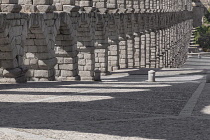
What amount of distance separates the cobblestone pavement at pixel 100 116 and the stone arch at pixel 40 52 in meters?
6.68

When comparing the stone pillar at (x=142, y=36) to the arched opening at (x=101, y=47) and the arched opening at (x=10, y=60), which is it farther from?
the arched opening at (x=10, y=60)

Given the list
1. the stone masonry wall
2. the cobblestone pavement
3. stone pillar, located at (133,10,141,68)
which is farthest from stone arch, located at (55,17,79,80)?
stone pillar, located at (133,10,141,68)

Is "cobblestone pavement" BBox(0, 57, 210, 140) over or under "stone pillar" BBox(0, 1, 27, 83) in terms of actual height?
under

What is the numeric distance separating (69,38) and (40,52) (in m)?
4.01

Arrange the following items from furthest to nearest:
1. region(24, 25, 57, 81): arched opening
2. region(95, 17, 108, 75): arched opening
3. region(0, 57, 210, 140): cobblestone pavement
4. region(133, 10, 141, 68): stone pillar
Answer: region(133, 10, 141, 68): stone pillar → region(95, 17, 108, 75): arched opening → region(24, 25, 57, 81): arched opening → region(0, 57, 210, 140): cobblestone pavement

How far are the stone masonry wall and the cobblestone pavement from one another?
3.78m

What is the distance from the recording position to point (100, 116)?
11320mm

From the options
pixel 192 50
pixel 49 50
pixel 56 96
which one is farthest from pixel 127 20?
pixel 192 50

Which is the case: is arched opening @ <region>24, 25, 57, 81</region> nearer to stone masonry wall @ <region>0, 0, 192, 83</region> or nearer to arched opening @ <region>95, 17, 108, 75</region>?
stone masonry wall @ <region>0, 0, 192, 83</region>

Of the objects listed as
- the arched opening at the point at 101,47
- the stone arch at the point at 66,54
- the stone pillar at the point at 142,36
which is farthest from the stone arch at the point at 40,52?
the stone pillar at the point at 142,36

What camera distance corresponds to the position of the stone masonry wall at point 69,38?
1941 cm

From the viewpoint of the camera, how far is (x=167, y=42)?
7631 cm

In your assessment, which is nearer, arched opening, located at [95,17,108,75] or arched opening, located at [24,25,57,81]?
arched opening, located at [24,25,57,81]

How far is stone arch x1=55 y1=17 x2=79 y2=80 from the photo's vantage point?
2728 cm
